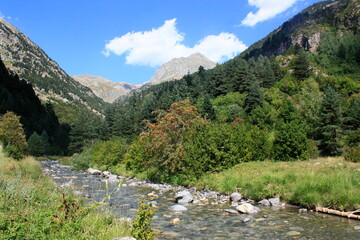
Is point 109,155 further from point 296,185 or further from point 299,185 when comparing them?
point 299,185

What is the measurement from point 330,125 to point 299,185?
3163 centimetres

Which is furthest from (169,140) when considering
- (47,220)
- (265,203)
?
(47,220)

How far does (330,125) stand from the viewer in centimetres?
4172

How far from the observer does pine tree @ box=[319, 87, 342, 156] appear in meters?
41.3

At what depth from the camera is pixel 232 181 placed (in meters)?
19.3

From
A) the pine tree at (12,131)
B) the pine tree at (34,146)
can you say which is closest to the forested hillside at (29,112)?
the pine tree at (34,146)

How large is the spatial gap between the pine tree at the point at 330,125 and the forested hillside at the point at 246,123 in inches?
5.4

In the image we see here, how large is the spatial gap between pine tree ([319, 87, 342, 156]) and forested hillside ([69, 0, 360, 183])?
137mm

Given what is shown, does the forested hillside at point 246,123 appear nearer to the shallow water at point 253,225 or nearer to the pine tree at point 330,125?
the pine tree at point 330,125

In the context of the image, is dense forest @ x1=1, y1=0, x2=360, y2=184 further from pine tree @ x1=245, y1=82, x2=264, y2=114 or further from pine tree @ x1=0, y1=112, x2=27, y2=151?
pine tree @ x1=0, y1=112, x2=27, y2=151

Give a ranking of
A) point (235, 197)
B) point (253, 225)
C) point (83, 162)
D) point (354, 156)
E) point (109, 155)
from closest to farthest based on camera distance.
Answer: point (253, 225)
point (235, 197)
point (354, 156)
point (109, 155)
point (83, 162)

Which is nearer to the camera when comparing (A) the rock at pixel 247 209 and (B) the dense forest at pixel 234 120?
(A) the rock at pixel 247 209

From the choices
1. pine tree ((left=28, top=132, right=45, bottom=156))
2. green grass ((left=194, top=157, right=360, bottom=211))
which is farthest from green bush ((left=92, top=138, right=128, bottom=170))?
pine tree ((left=28, top=132, right=45, bottom=156))

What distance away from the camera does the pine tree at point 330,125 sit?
41312 millimetres
